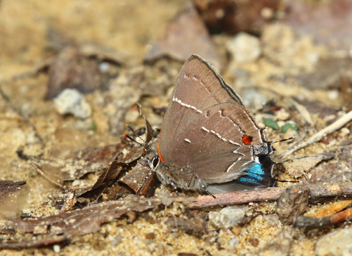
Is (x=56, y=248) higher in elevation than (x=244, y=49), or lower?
lower

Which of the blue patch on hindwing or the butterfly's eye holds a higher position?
the butterfly's eye

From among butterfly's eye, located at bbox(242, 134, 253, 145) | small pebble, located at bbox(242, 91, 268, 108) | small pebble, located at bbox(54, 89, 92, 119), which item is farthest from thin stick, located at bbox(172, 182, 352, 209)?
small pebble, located at bbox(54, 89, 92, 119)

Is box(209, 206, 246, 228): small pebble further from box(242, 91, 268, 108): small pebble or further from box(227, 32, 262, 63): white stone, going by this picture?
box(227, 32, 262, 63): white stone

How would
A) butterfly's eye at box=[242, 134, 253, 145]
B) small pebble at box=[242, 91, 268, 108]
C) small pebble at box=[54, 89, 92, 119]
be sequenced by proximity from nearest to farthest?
butterfly's eye at box=[242, 134, 253, 145], small pebble at box=[242, 91, 268, 108], small pebble at box=[54, 89, 92, 119]

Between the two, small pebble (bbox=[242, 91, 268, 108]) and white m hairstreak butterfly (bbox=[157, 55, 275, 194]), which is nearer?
white m hairstreak butterfly (bbox=[157, 55, 275, 194])

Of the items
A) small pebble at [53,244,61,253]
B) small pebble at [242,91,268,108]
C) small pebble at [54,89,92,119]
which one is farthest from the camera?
small pebble at [54,89,92,119]

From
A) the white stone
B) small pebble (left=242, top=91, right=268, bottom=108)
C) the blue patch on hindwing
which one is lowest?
the blue patch on hindwing

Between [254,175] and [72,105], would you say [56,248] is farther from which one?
[72,105]

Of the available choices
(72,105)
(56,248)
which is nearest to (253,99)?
(72,105)

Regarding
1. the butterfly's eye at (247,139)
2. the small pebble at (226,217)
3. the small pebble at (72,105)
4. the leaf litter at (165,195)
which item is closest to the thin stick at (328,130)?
the leaf litter at (165,195)

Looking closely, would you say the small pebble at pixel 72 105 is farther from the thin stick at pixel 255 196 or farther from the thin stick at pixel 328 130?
the thin stick at pixel 328 130
